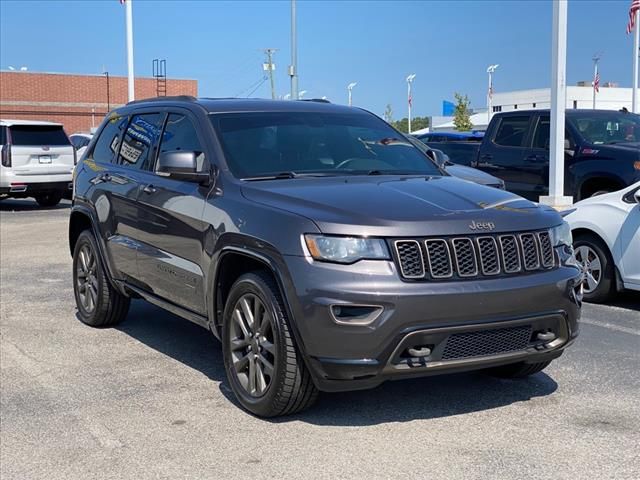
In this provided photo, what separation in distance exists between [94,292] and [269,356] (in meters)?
2.90

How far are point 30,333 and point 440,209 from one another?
13.5ft

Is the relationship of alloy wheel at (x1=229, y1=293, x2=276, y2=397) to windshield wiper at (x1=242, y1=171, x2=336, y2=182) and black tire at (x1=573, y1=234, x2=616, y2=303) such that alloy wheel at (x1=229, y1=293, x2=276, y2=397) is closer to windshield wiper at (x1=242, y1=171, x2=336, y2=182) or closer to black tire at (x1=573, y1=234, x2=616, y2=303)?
windshield wiper at (x1=242, y1=171, x2=336, y2=182)

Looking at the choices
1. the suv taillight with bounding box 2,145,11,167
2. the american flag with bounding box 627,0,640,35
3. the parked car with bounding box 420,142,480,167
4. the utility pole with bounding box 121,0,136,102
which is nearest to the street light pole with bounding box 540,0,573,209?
the parked car with bounding box 420,142,480,167

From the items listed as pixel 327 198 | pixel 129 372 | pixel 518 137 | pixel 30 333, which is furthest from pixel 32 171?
pixel 327 198

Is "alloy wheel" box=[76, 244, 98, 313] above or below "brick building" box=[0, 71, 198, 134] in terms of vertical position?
below

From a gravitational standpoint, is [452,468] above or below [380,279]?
below

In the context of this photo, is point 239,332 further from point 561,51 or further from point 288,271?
point 561,51

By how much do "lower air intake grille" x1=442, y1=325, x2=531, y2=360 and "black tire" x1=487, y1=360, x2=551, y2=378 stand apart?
66 cm

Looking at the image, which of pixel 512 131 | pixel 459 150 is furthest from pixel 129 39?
pixel 512 131

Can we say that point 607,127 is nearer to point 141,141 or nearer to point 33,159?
point 141,141

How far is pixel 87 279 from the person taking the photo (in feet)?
23.4

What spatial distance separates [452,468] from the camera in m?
3.94

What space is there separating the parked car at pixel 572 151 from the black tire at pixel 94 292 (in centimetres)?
702

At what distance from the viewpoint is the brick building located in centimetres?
4778
